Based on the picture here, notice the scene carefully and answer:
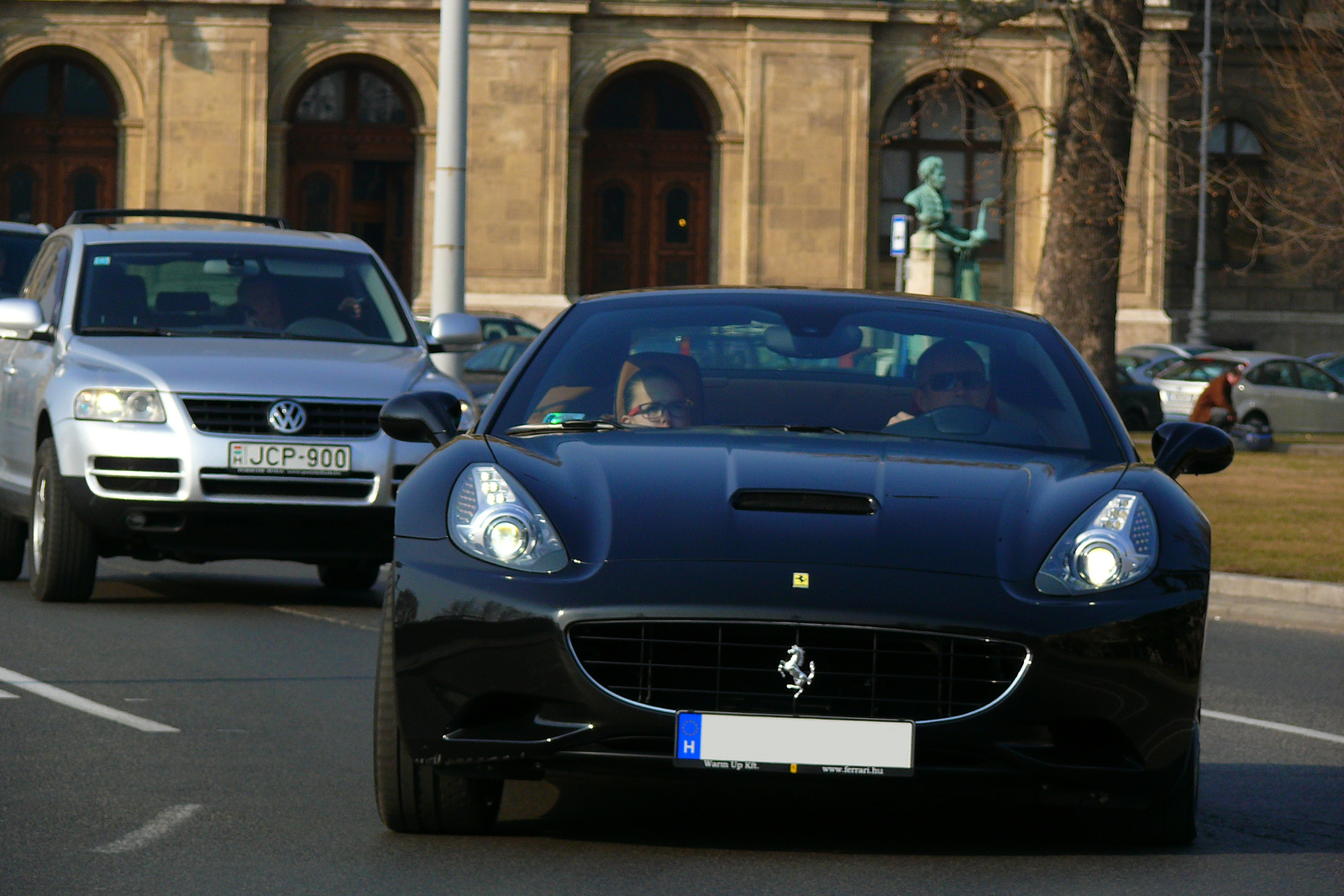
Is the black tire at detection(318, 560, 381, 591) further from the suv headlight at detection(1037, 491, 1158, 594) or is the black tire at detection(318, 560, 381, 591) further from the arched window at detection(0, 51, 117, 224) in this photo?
the arched window at detection(0, 51, 117, 224)

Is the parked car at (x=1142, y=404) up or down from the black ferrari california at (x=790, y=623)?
down

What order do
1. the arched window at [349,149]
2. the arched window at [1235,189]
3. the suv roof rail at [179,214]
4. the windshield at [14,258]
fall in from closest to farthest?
the suv roof rail at [179,214], the windshield at [14,258], the arched window at [349,149], the arched window at [1235,189]

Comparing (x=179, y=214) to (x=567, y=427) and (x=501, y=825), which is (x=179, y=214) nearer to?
(x=567, y=427)

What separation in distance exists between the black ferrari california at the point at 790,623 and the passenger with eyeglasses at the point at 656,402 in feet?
0.80

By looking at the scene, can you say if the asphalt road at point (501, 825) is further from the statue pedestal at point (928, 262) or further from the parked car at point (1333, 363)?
the parked car at point (1333, 363)

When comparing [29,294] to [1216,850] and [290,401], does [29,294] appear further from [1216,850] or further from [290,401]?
[1216,850]

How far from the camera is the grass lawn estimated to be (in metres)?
14.5

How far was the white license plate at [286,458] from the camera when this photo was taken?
10586mm

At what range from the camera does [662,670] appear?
5059 mm

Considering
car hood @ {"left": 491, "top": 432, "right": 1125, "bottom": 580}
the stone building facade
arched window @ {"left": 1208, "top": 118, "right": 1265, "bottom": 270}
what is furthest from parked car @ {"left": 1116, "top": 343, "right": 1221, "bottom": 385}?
car hood @ {"left": 491, "top": 432, "right": 1125, "bottom": 580}

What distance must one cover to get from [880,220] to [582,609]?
41867mm

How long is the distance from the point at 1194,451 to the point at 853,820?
133 cm

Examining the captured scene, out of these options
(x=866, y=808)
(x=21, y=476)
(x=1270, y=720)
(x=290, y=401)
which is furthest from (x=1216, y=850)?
(x=21, y=476)

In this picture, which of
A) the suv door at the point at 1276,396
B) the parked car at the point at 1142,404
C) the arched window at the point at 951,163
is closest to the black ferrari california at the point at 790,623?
the parked car at the point at 1142,404
